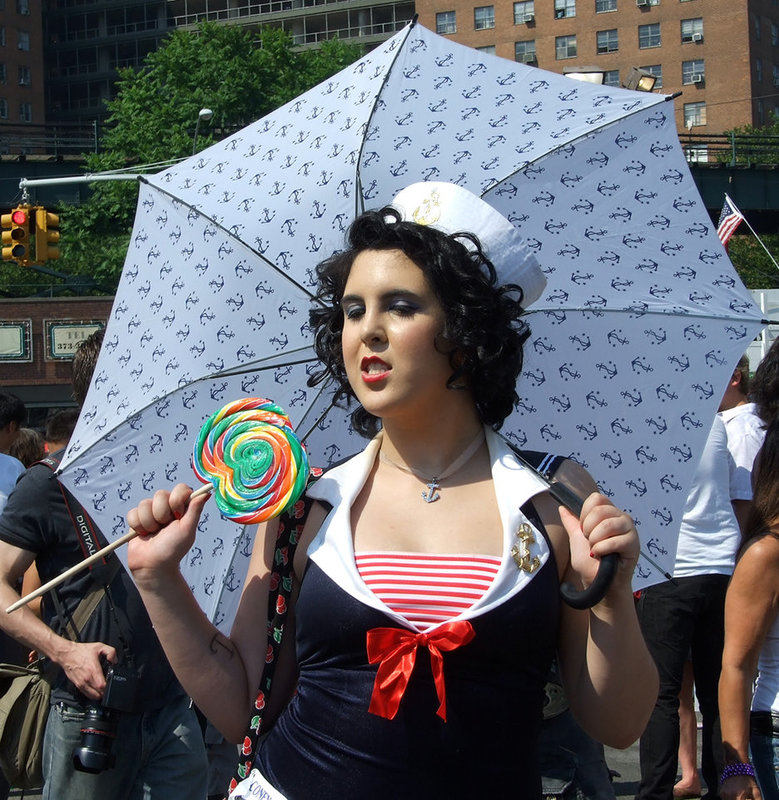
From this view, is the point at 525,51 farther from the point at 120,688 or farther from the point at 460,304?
the point at 460,304

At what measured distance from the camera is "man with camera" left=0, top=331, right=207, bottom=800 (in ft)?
13.3

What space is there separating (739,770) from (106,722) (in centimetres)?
193

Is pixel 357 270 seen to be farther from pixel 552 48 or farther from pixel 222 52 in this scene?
pixel 552 48

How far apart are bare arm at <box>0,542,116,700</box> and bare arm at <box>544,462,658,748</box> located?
2007 mm

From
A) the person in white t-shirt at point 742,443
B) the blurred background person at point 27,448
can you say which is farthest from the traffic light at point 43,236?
the person in white t-shirt at point 742,443

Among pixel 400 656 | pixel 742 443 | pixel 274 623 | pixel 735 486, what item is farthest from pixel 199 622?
pixel 742 443

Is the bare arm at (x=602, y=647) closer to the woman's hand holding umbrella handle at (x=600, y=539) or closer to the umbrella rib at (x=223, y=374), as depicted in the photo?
the woman's hand holding umbrella handle at (x=600, y=539)

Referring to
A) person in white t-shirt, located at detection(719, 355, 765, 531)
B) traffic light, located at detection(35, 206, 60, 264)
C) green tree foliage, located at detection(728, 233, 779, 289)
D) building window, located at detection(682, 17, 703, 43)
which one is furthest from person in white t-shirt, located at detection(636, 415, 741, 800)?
building window, located at detection(682, 17, 703, 43)

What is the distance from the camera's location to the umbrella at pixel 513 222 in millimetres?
3025

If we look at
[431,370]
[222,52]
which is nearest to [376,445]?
[431,370]

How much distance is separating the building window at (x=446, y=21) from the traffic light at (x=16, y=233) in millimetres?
65428

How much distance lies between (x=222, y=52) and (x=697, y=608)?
5382 centimetres

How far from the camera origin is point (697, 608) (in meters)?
6.25

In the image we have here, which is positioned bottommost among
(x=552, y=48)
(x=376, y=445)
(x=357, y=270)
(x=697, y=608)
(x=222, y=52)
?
(x=697, y=608)
